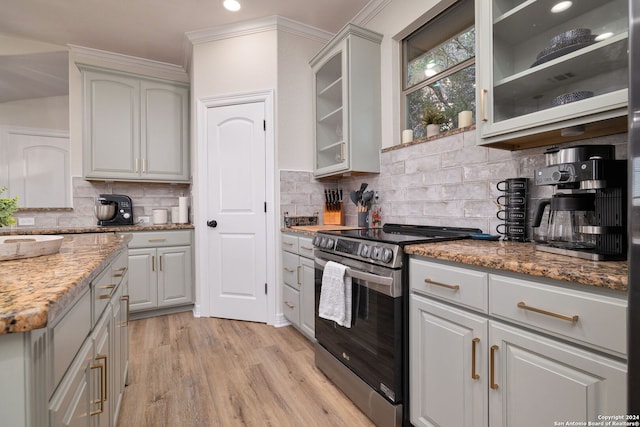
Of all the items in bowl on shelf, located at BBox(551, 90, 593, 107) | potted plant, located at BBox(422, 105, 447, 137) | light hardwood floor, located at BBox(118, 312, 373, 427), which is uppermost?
potted plant, located at BBox(422, 105, 447, 137)

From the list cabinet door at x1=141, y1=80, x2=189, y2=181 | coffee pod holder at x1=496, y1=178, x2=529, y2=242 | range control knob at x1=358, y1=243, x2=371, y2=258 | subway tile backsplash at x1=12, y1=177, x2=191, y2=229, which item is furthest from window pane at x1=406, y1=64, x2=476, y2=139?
subway tile backsplash at x1=12, y1=177, x2=191, y2=229

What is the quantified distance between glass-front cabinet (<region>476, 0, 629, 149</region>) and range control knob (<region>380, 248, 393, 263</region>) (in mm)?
721

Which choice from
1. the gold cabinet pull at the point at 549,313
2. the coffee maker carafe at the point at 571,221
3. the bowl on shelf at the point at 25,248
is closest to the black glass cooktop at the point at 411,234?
the coffee maker carafe at the point at 571,221

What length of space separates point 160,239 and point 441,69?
2.95 m

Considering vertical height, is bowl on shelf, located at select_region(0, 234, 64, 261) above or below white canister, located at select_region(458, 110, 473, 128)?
below

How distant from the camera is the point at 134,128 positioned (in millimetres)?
3377

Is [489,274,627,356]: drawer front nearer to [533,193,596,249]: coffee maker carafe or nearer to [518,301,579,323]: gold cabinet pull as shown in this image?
[518,301,579,323]: gold cabinet pull

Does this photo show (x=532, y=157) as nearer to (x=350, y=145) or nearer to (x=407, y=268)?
(x=407, y=268)

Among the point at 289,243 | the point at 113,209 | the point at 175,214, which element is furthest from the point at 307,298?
the point at 113,209

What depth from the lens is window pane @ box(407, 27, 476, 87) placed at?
6.89ft

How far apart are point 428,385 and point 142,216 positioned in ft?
11.6

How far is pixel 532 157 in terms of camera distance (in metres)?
1.59

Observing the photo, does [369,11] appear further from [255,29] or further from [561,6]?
[561,6]

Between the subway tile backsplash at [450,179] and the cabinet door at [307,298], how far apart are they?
713mm
